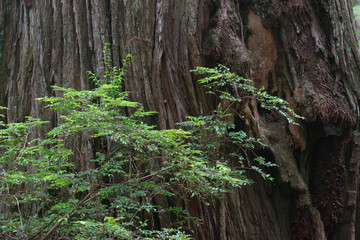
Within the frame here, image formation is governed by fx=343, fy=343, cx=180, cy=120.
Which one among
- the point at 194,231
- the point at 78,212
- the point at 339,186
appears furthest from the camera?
the point at 339,186

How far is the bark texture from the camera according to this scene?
11.2ft

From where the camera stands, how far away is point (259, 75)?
12.1ft

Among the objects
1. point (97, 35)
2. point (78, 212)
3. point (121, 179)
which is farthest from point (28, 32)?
point (78, 212)

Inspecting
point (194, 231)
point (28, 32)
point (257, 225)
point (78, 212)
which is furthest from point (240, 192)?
point (28, 32)

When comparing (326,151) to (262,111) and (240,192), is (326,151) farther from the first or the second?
(240,192)

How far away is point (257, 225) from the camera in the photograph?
11.1 ft

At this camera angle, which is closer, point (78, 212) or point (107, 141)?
point (78, 212)

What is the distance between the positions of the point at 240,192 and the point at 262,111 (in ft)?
2.88

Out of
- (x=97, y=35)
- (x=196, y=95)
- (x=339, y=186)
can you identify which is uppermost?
(x=97, y=35)

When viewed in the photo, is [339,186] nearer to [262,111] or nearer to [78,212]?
[262,111]

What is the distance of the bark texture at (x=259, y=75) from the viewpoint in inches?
134

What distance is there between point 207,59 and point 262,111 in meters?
0.80

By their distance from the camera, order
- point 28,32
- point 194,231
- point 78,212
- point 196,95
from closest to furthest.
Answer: point 78,212 < point 194,231 < point 196,95 < point 28,32

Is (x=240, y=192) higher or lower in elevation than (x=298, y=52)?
lower
